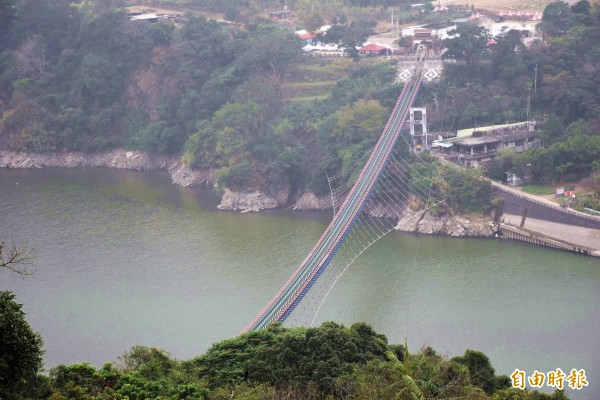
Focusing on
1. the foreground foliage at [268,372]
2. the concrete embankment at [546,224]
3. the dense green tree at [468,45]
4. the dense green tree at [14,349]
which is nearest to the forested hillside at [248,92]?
the dense green tree at [468,45]

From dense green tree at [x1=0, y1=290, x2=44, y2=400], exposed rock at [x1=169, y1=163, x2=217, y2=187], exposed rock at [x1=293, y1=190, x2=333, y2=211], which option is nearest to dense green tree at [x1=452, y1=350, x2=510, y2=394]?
dense green tree at [x1=0, y1=290, x2=44, y2=400]

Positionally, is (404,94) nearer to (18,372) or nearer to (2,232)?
(2,232)

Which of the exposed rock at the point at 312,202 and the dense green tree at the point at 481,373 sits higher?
the dense green tree at the point at 481,373

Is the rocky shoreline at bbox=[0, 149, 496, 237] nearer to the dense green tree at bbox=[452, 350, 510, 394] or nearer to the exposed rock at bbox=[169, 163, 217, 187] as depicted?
the exposed rock at bbox=[169, 163, 217, 187]

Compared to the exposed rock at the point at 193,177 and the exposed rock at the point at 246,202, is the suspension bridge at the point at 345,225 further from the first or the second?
the exposed rock at the point at 193,177

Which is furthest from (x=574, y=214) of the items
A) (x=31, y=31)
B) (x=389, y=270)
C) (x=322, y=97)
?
(x=31, y=31)

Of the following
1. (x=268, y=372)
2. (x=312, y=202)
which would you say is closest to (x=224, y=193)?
(x=312, y=202)
